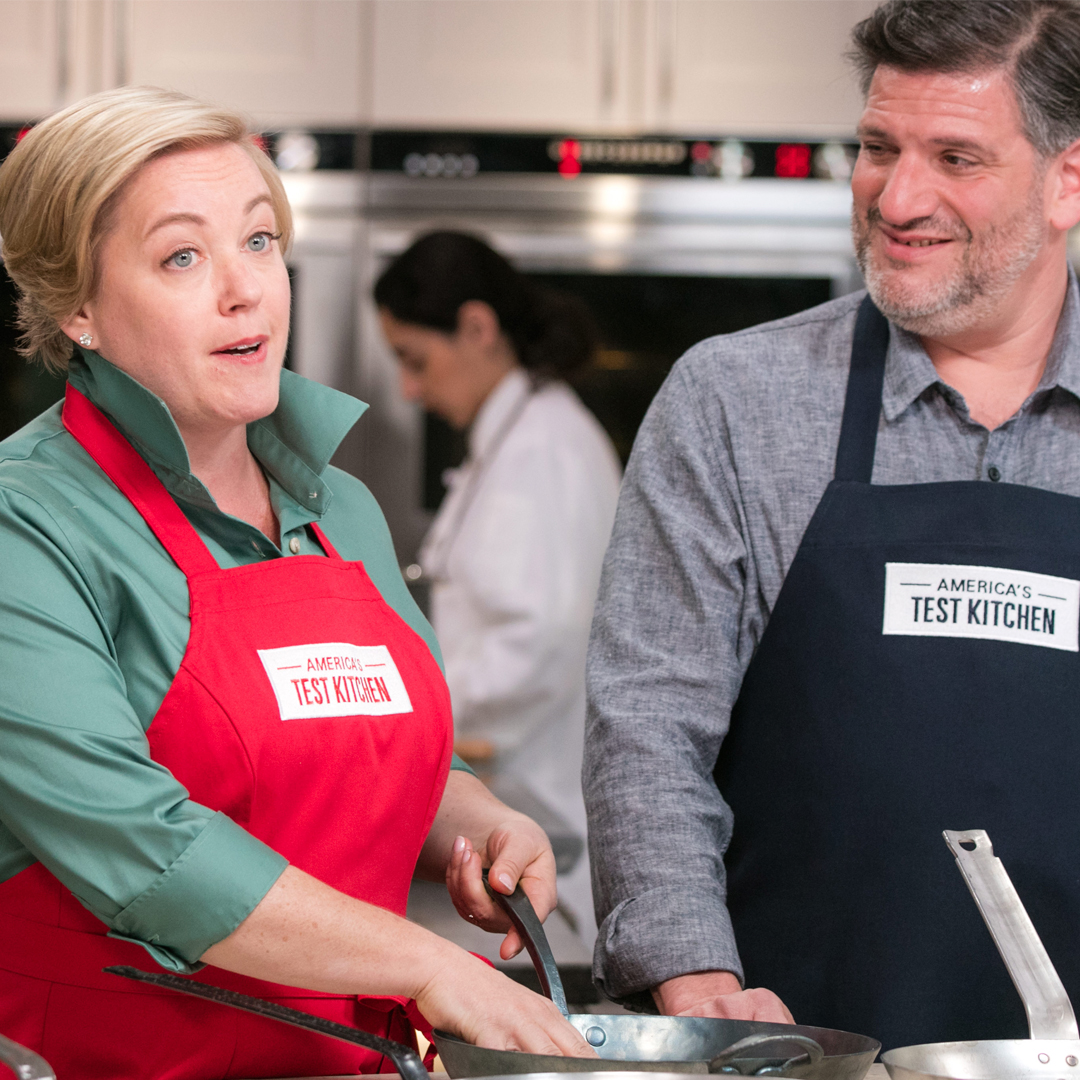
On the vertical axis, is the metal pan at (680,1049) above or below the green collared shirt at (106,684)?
below

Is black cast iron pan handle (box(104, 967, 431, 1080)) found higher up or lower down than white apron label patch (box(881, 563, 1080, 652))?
lower down

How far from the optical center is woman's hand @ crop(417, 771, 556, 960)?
1.04m

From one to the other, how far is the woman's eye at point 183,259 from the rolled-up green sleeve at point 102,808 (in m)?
0.25

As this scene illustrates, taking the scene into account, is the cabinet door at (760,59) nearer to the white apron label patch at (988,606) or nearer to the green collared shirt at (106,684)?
the white apron label patch at (988,606)

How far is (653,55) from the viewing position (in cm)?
261

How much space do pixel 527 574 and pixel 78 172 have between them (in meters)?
1.63

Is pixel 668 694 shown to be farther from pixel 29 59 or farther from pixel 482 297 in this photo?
pixel 29 59

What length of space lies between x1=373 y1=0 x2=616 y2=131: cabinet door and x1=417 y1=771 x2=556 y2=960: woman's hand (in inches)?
68.0

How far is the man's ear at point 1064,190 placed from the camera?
1308 mm

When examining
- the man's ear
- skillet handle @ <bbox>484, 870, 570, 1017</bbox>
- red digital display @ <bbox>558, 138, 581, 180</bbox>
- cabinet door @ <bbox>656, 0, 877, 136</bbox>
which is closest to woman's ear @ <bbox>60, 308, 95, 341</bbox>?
skillet handle @ <bbox>484, 870, 570, 1017</bbox>

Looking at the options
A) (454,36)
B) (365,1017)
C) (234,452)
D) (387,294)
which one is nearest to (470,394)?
(387,294)

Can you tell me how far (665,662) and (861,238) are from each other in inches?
17.2

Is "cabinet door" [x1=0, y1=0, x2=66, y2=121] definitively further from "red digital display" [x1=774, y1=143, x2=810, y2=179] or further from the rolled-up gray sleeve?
the rolled-up gray sleeve

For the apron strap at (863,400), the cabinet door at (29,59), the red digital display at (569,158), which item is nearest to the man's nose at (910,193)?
the apron strap at (863,400)
